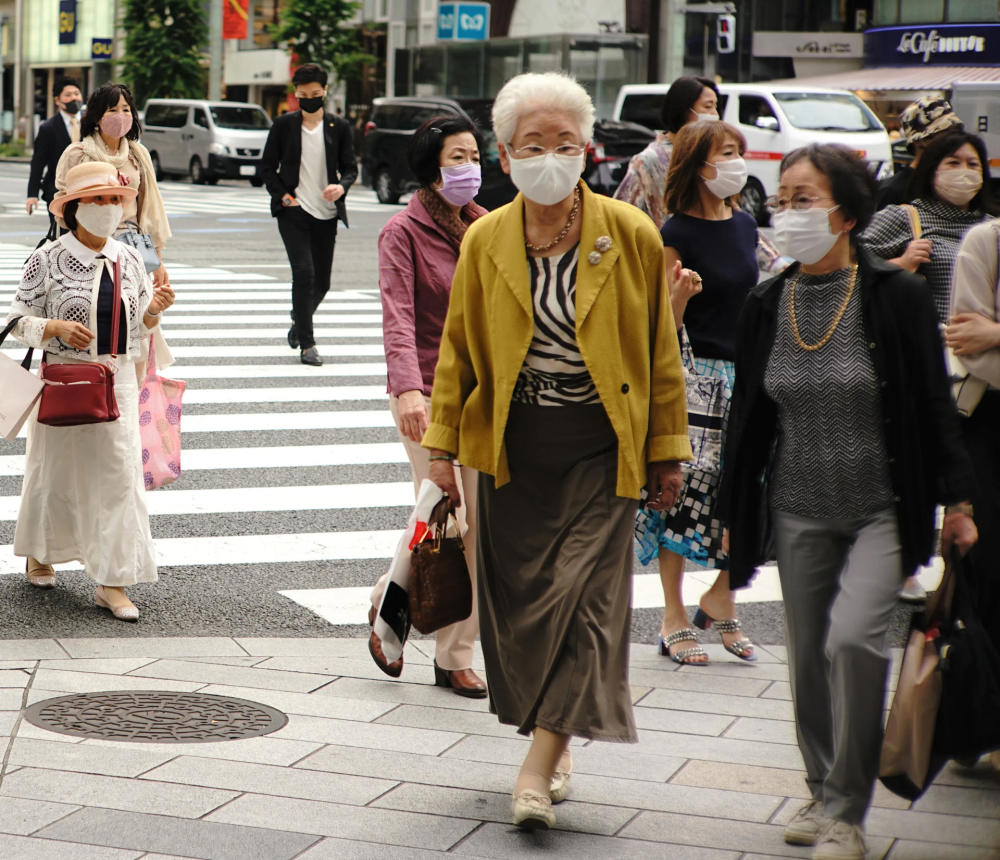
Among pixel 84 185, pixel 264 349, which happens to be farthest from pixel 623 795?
pixel 264 349

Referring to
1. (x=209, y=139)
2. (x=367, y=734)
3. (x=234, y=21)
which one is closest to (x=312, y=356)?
(x=367, y=734)

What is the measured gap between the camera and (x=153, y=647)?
5617 mm

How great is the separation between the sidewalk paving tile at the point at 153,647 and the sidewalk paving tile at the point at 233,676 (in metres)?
0.15

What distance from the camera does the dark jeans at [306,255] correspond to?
11.7 metres

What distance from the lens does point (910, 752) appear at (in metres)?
3.80

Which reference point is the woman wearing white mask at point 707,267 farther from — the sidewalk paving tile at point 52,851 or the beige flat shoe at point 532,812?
the sidewalk paving tile at point 52,851

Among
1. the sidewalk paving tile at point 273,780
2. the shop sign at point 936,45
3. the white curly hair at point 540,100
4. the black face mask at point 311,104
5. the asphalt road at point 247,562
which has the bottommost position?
the asphalt road at point 247,562

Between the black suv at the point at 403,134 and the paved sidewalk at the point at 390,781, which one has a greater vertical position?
the black suv at the point at 403,134

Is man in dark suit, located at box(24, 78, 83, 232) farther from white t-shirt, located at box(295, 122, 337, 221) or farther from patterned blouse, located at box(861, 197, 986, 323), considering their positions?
patterned blouse, located at box(861, 197, 986, 323)

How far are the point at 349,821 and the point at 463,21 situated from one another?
38.9m

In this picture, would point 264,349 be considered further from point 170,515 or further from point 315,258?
point 170,515

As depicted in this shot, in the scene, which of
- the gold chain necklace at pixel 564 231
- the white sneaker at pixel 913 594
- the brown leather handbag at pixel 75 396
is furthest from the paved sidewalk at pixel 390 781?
the gold chain necklace at pixel 564 231

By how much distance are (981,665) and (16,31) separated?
7577 cm

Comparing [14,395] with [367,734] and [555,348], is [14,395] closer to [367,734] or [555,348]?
[367,734]
